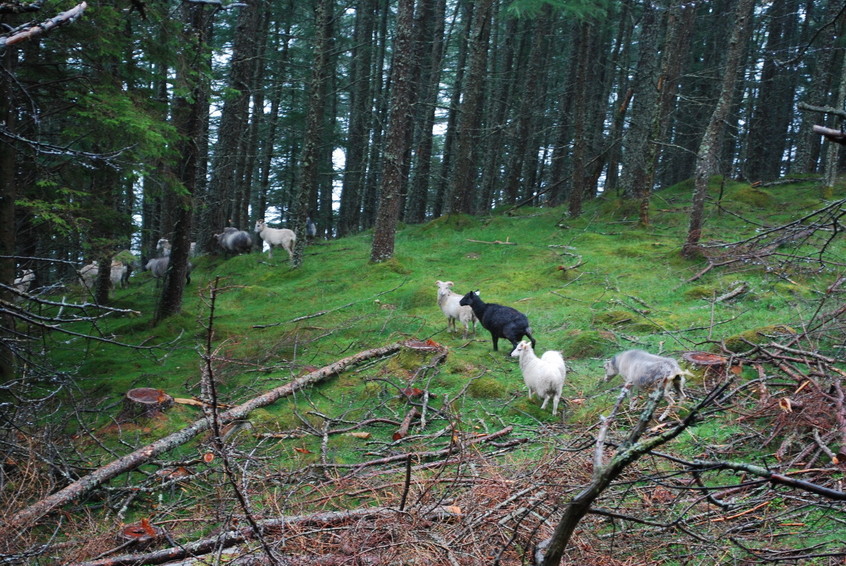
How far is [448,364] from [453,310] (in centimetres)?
211

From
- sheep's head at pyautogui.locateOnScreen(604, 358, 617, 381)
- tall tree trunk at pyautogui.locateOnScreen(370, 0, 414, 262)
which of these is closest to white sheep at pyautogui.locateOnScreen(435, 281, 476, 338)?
sheep's head at pyautogui.locateOnScreen(604, 358, 617, 381)

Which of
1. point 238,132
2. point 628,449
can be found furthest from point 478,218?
point 628,449

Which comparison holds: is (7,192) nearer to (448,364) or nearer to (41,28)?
(448,364)

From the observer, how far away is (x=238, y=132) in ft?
70.5

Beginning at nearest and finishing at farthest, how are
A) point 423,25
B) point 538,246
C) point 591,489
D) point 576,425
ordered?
1. point 591,489
2. point 576,425
3. point 538,246
4. point 423,25

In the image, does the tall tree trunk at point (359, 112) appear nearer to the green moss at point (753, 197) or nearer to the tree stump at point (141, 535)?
the green moss at point (753, 197)

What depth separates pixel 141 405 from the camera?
313 inches

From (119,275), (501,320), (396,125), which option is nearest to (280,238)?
(119,275)

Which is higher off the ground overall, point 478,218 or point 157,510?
point 478,218

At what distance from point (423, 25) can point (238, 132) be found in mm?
9943

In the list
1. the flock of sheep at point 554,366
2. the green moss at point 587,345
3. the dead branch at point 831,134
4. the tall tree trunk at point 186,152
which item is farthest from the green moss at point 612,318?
the dead branch at point 831,134

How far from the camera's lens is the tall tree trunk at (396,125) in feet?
52.0

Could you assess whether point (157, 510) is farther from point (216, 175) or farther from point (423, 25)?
point (423, 25)

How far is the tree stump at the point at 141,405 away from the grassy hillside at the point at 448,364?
0.15m
